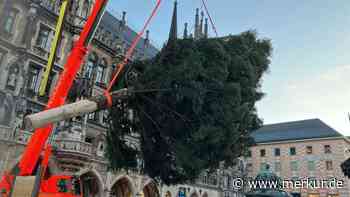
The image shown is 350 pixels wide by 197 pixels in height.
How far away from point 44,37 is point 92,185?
11699 millimetres

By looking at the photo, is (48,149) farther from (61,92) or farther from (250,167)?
(250,167)

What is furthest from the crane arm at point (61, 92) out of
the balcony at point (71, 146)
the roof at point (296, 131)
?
the roof at point (296, 131)

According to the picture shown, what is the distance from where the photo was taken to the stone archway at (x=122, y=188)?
→ 26.9m

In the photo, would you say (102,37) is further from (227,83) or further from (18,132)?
(227,83)

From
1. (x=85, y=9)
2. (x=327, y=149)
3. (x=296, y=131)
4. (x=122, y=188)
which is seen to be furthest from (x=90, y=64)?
(x=296, y=131)

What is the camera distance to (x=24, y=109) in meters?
19.5

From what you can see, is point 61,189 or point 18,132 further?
point 18,132

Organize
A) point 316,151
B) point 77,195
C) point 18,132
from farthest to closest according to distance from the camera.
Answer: point 316,151 < point 18,132 < point 77,195

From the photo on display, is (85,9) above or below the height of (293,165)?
Answer: above

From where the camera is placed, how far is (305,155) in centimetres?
5019

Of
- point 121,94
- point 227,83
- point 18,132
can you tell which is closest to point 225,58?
point 227,83

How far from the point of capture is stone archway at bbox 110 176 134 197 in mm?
26891

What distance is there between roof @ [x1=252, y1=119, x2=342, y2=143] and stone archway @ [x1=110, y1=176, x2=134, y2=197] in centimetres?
2991

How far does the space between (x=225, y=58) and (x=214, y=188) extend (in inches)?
1205
